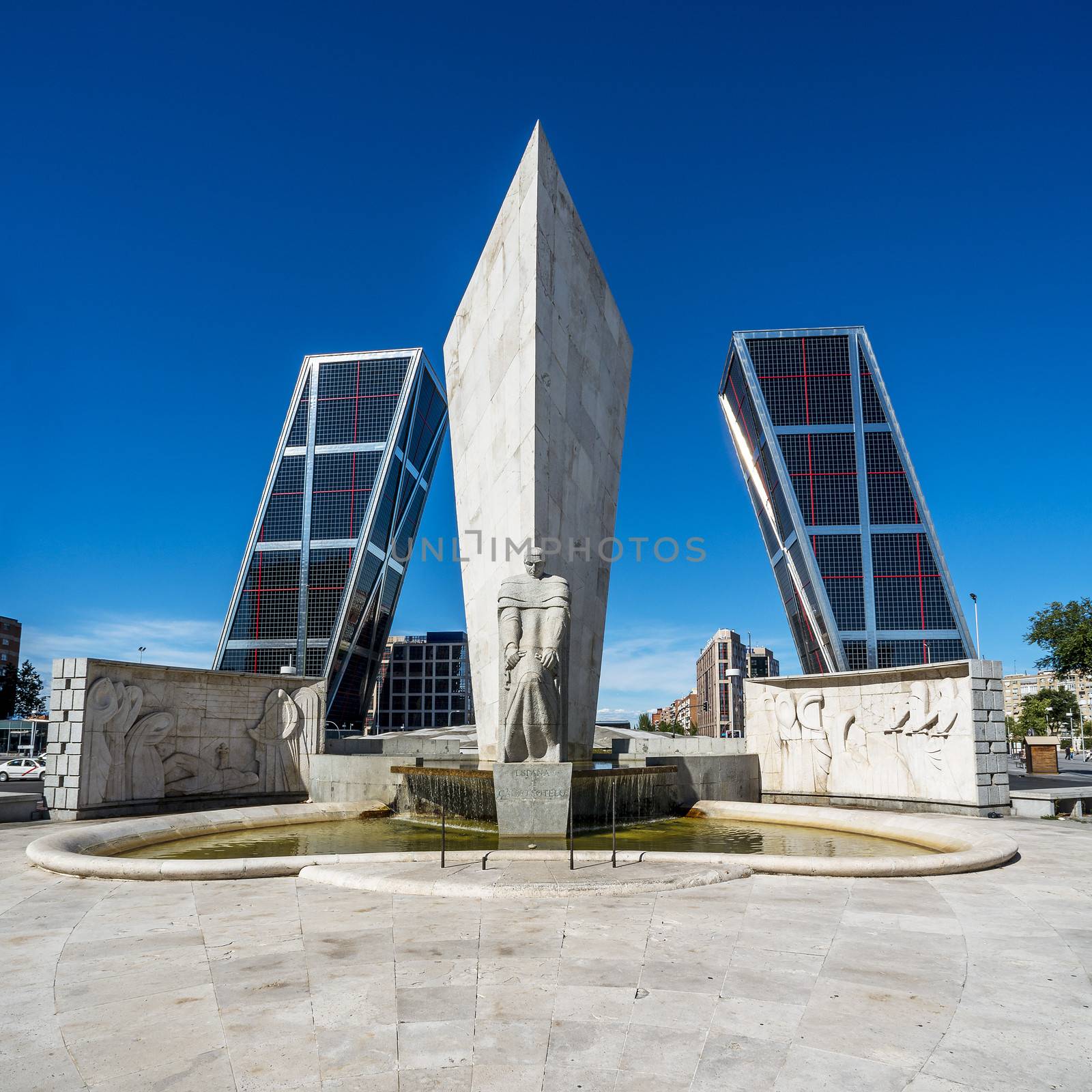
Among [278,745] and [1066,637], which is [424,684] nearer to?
[1066,637]

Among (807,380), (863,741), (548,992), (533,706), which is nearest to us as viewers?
(548,992)

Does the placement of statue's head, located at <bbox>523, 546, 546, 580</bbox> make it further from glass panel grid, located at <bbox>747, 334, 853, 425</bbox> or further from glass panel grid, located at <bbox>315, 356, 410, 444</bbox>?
glass panel grid, located at <bbox>315, 356, 410, 444</bbox>

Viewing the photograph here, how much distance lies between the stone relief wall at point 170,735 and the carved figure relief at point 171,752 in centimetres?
1

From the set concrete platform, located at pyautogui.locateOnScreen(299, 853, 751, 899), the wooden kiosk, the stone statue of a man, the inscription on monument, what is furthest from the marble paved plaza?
the wooden kiosk

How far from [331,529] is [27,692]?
21168 millimetres

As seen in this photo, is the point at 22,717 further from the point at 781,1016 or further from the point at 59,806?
the point at 781,1016

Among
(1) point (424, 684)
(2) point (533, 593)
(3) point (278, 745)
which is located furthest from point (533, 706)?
(1) point (424, 684)

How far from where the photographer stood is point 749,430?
56688mm

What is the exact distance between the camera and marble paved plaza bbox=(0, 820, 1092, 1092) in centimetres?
309

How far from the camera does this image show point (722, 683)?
93.7 meters

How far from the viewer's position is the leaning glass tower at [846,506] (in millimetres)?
49219

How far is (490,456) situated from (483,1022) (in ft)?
38.9

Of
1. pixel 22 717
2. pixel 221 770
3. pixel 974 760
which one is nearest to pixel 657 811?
pixel 974 760

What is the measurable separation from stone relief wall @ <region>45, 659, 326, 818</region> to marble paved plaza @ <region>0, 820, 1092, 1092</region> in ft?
19.1
